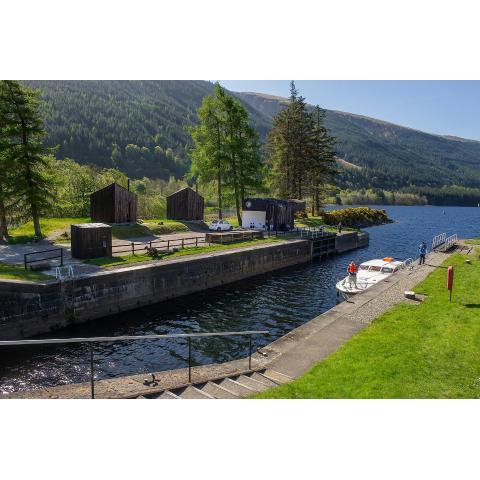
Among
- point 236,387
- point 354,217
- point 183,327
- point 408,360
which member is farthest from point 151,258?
point 354,217

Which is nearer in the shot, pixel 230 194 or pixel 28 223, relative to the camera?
pixel 28 223

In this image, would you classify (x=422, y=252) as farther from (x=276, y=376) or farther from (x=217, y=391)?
(x=217, y=391)

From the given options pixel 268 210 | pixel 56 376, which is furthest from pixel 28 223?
pixel 56 376

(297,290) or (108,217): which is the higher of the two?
(108,217)

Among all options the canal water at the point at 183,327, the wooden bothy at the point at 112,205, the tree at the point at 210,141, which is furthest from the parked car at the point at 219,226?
the canal water at the point at 183,327

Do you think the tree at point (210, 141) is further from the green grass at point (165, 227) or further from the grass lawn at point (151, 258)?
the grass lawn at point (151, 258)

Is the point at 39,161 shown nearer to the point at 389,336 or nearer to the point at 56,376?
the point at 56,376

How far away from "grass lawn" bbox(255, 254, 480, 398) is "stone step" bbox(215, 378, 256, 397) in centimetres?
87

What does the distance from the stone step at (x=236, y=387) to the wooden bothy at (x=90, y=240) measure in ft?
62.1

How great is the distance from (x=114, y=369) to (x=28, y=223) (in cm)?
3226

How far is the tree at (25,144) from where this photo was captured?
1305 inches

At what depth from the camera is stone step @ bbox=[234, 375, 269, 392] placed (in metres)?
12.7

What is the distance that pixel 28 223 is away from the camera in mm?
43625

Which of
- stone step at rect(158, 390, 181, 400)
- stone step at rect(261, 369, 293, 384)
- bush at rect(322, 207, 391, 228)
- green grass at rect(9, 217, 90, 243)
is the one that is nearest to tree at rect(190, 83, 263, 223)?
green grass at rect(9, 217, 90, 243)
